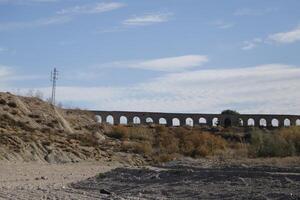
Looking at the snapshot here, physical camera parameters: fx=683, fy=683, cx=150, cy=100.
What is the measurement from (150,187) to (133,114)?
8851 cm

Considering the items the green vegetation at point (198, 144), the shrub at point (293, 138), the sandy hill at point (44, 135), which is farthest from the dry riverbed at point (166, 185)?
the sandy hill at point (44, 135)

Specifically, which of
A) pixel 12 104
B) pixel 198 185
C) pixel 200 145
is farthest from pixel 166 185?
pixel 12 104

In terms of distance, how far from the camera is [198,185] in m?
23.4

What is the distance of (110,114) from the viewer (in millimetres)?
108312

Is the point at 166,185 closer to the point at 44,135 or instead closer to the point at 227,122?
the point at 44,135

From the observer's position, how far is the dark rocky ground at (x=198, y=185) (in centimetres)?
2058

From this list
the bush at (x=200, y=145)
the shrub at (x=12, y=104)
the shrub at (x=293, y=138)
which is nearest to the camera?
the shrub at (x=293, y=138)

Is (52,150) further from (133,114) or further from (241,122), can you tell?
(241,122)

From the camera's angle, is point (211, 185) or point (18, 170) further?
point (18, 170)

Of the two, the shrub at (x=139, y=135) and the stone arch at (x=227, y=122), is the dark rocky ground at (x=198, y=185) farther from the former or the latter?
the stone arch at (x=227, y=122)

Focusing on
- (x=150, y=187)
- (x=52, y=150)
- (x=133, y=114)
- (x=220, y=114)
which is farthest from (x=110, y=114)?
(x=150, y=187)

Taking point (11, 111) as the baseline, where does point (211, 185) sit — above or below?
below

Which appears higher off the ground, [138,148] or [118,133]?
[118,133]

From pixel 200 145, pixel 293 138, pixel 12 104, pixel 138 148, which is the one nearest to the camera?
pixel 293 138
